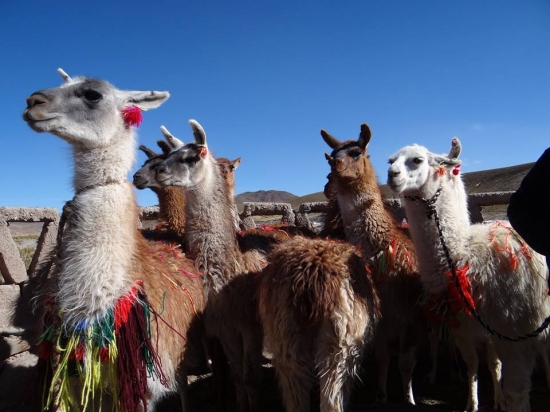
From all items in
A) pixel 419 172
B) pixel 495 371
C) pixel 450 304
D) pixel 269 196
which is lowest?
pixel 495 371

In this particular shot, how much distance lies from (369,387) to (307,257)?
255cm

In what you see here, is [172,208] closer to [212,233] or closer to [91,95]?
[212,233]

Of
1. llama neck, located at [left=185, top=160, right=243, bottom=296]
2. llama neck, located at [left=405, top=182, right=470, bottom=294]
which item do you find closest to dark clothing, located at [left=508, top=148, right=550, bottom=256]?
llama neck, located at [left=405, top=182, right=470, bottom=294]

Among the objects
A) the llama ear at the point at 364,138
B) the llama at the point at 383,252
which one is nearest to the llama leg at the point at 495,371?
the llama at the point at 383,252

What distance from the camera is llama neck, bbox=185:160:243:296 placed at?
3.69 m

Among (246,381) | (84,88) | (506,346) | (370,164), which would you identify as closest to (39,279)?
(84,88)

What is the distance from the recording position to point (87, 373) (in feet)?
7.87

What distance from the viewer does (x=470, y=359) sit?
3742 millimetres

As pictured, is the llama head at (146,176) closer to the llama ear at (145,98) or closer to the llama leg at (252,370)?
the llama ear at (145,98)

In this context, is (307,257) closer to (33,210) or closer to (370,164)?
(370,164)

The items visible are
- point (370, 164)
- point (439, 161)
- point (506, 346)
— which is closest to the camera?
point (506, 346)

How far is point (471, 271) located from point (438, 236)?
359 mm

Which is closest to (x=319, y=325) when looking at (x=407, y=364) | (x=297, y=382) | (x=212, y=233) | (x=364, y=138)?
(x=297, y=382)

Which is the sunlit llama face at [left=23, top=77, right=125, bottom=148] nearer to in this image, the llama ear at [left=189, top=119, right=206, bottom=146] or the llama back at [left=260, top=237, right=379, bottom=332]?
the llama ear at [left=189, top=119, right=206, bottom=146]
